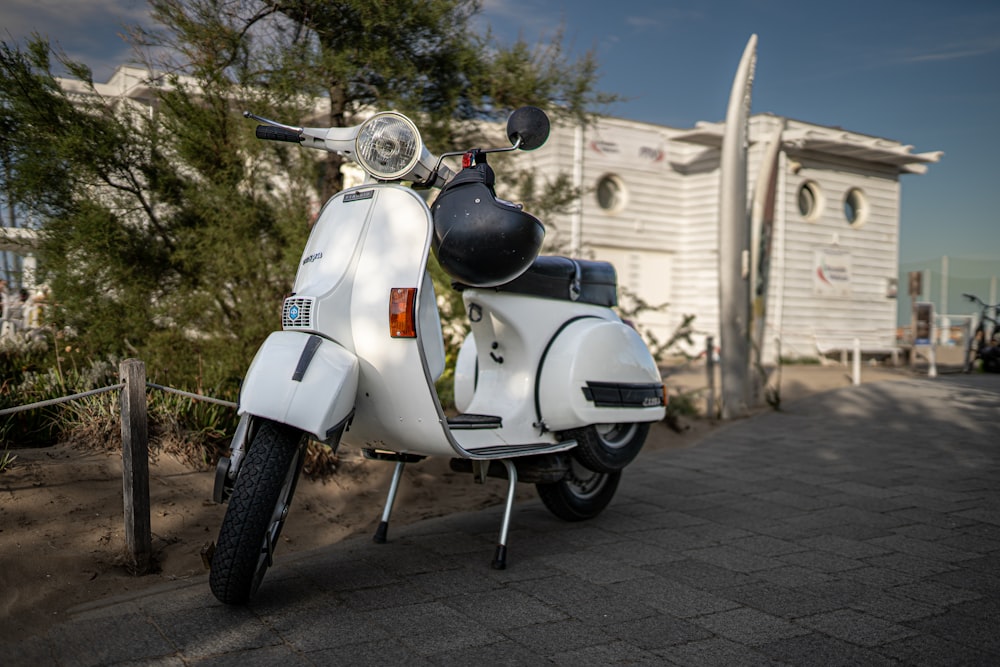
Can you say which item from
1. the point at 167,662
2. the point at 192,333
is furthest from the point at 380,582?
the point at 192,333

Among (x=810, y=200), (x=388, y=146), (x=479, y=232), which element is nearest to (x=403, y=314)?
(x=479, y=232)

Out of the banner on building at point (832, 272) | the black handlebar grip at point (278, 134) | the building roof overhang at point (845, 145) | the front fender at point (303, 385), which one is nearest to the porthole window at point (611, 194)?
the building roof overhang at point (845, 145)

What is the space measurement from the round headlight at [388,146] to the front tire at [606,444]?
1483 mm

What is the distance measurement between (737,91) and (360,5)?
4544 mm

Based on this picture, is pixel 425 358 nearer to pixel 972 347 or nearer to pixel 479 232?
pixel 479 232

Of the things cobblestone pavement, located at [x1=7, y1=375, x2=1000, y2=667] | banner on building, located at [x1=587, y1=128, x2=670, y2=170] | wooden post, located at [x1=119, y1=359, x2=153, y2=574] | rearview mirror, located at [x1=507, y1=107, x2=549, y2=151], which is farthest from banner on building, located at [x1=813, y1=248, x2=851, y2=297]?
wooden post, located at [x1=119, y1=359, x2=153, y2=574]

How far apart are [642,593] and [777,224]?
15.8 meters

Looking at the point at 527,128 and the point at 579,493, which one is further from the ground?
the point at 527,128

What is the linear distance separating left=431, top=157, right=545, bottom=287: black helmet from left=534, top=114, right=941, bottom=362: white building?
13517mm

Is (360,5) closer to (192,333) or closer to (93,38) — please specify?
(93,38)

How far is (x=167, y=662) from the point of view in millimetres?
2549

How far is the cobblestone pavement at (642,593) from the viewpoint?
106 inches

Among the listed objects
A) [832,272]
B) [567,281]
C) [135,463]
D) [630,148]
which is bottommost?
[135,463]

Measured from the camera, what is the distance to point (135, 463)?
3.45m
